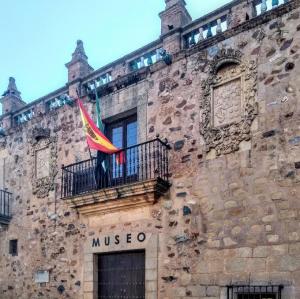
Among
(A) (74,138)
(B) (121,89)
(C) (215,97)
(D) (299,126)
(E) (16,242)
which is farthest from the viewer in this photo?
(E) (16,242)

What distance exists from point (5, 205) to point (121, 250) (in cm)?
455

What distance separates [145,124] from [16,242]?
4998 millimetres

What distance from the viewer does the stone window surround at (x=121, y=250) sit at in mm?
8930

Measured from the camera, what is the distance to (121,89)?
10.6 meters

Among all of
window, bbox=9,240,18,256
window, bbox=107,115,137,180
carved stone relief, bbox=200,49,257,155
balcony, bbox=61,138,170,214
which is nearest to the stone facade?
carved stone relief, bbox=200,49,257,155

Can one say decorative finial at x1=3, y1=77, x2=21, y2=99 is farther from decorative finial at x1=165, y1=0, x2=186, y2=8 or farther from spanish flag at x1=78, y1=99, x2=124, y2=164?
decorative finial at x1=165, y1=0, x2=186, y2=8

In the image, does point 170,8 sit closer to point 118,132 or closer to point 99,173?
point 118,132

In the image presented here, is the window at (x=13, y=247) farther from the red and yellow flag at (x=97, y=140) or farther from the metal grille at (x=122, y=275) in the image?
the red and yellow flag at (x=97, y=140)

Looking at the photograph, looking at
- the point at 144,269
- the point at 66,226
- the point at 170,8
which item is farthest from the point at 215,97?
the point at 66,226

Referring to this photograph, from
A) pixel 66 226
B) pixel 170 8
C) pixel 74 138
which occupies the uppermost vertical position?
pixel 170 8

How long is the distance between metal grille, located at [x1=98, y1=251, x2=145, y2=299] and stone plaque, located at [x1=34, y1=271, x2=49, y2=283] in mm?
1656

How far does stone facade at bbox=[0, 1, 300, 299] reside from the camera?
25.3 ft

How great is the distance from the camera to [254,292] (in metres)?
7.54

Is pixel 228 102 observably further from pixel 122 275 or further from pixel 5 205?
pixel 5 205
